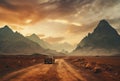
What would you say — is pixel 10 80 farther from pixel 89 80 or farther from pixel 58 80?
pixel 89 80

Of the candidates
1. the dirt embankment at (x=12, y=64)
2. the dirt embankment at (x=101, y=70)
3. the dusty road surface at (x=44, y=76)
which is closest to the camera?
the dusty road surface at (x=44, y=76)

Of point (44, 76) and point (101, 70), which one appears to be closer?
point (44, 76)

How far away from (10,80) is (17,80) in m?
0.65

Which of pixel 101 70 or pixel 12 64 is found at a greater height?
pixel 12 64

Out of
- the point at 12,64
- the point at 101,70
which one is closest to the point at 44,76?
the point at 101,70

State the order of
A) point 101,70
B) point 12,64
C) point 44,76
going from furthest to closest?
1. point 12,64
2. point 101,70
3. point 44,76

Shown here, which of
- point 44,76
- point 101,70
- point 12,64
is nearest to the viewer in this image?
point 44,76

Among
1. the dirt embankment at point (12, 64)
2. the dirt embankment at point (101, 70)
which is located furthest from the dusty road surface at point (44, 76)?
the dirt embankment at point (12, 64)

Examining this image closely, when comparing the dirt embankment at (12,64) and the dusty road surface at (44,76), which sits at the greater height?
the dirt embankment at (12,64)

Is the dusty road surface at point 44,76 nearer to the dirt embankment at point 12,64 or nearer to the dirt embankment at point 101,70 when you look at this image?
the dirt embankment at point 101,70

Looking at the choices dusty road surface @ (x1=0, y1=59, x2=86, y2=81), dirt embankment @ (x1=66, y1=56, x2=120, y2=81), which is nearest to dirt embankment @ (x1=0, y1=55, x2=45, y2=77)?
dusty road surface @ (x1=0, y1=59, x2=86, y2=81)

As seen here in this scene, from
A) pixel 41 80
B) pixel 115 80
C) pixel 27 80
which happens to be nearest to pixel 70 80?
pixel 41 80

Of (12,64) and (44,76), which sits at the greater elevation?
(12,64)

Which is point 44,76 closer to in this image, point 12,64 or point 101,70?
point 101,70
